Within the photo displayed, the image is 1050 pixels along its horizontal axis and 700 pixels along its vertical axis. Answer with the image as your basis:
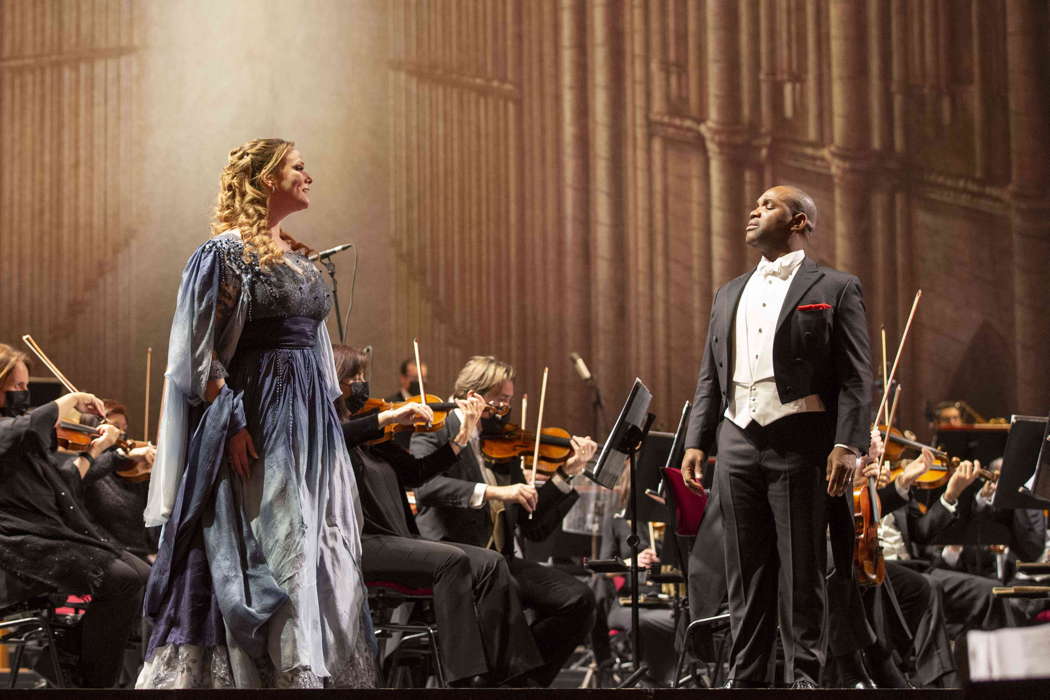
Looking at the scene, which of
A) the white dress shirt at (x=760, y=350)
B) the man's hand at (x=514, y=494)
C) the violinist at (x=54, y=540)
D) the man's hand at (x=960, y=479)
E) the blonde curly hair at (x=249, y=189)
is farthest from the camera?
the man's hand at (x=960, y=479)

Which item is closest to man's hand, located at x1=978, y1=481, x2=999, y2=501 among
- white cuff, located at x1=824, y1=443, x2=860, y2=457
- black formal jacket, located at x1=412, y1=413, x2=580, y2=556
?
black formal jacket, located at x1=412, y1=413, x2=580, y2=556

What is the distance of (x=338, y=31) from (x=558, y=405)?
3161mm

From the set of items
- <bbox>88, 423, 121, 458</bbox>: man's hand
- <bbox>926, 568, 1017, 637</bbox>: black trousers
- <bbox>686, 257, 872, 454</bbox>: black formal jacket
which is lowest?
<bbox>926, 568, 1017, 637</bbox>: black trousers

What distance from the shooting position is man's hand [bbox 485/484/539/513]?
4.25 m

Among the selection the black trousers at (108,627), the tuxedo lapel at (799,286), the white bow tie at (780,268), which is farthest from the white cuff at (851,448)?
the black trousers at (108,627)

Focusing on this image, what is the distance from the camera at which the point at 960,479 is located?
17.1ft

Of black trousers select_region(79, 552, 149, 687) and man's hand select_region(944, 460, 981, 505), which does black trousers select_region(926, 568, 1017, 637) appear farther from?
black trousers select_region(79, 552, 149, 687)

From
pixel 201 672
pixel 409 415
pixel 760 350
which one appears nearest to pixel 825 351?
pixel 760 350

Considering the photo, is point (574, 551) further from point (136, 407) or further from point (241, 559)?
point (136, 407)

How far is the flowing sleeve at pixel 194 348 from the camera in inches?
111

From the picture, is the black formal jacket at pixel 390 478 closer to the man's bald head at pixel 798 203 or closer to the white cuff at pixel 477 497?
the white cuff at pixel 477 497

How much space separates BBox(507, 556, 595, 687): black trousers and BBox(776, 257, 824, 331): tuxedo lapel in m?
1.52
